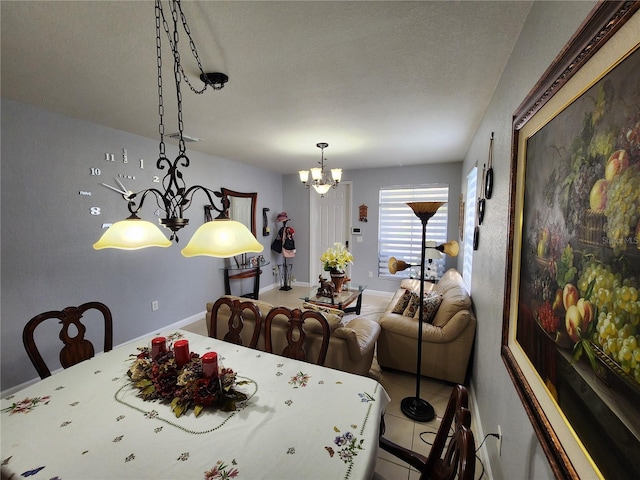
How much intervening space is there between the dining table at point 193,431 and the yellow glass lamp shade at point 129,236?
704mm

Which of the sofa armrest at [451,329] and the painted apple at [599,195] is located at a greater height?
the painted apple at [599,195]

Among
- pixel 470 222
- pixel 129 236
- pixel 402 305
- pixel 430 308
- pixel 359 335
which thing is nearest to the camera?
pixel 129 236

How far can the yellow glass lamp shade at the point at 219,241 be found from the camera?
114cm

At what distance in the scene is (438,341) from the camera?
2.30m

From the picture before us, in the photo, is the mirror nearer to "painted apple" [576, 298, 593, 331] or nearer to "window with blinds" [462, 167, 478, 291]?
"window with blinds" [462, 167, 478, 291]

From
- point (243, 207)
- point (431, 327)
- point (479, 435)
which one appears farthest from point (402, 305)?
point (243, 207)

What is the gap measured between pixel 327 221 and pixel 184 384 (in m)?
4.65

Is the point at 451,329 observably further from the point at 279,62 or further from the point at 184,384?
the point at 279,62

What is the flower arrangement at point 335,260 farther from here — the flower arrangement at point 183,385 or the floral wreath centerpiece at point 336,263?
the flower arrangement at point 183,385

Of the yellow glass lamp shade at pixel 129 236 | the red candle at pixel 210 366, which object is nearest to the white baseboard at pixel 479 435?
the red candle at pixel 210 366

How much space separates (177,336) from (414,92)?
251cm

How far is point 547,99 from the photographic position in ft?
2.94

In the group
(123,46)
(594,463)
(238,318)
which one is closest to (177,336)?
(238,318)

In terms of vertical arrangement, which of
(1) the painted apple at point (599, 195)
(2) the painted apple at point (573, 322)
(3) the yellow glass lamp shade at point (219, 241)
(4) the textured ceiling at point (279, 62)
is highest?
(4) the textured ceiling at point (279, 62)
